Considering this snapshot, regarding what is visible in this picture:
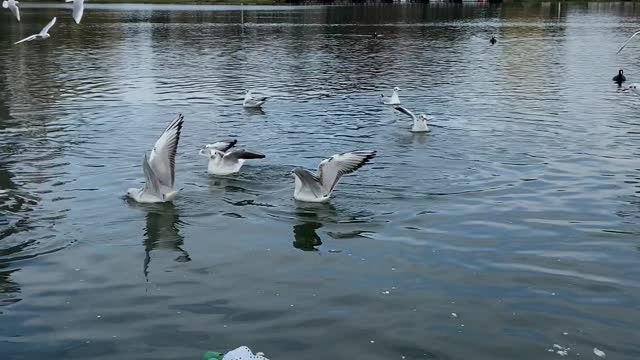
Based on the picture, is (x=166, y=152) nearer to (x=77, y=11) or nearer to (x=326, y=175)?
(x=326, y=175)

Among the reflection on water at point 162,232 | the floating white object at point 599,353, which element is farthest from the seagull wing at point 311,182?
the floating white object at point 599,353

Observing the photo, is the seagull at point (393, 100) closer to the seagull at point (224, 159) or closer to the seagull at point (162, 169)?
the seagull at point (224, 159)

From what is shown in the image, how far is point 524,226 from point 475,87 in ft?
71.1

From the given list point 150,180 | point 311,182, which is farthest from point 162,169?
point 311,182

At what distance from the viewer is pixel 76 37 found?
6794cm

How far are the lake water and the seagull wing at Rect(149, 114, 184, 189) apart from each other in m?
0.85

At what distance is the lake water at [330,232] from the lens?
10.4m

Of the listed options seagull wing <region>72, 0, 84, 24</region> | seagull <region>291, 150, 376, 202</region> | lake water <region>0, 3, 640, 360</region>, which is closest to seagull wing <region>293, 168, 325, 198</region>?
seagull <region>291, 150, 376, 202</region>

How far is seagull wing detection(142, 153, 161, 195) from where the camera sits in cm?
1509

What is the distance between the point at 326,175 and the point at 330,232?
163 cm

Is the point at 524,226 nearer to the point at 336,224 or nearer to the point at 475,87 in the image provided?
the point at 336,224

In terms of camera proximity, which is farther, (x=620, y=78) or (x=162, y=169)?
(x=620, y=78)

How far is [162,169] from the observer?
1568 centimetres

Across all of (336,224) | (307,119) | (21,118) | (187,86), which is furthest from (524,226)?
(187,86)
